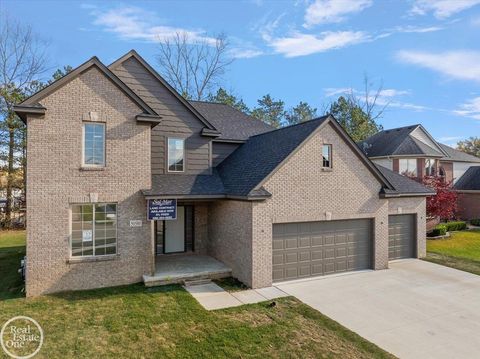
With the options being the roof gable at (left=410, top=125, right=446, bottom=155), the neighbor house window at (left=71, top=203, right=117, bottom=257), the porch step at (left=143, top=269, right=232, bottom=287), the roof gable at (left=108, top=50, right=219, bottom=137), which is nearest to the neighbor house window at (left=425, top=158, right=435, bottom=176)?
the roof gable at (left=410, top=125, right=446, bottom=155)

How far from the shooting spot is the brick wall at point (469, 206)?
30375 millimetres

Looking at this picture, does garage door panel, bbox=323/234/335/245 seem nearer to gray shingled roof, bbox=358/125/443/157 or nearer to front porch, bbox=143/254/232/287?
front porch, bbox=143/254/232/287

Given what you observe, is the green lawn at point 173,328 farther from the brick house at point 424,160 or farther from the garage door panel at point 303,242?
the brick house at point 424,160

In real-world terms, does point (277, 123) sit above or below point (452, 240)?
above

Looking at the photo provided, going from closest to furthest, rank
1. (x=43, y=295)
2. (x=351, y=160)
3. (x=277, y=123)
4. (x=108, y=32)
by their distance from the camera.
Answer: (x=43, y=295) → (x=351, y=160) → (x=108, y=32) → (x=277, y=123)

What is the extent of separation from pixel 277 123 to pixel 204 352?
160 ft

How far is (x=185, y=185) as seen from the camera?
13.1 meters

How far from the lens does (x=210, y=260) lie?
13812mm

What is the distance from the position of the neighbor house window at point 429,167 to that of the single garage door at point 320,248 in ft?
59.0

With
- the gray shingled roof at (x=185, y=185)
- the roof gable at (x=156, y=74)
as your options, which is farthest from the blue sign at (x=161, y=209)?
the roof gable at (x=156, y=74)

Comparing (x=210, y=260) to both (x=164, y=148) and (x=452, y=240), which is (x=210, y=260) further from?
(x=452, y=240)

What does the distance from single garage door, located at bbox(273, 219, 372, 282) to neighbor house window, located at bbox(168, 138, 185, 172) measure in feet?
17.2

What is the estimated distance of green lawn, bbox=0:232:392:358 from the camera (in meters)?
6.97

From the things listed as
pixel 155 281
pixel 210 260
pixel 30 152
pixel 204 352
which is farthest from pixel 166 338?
pixel 30 152
